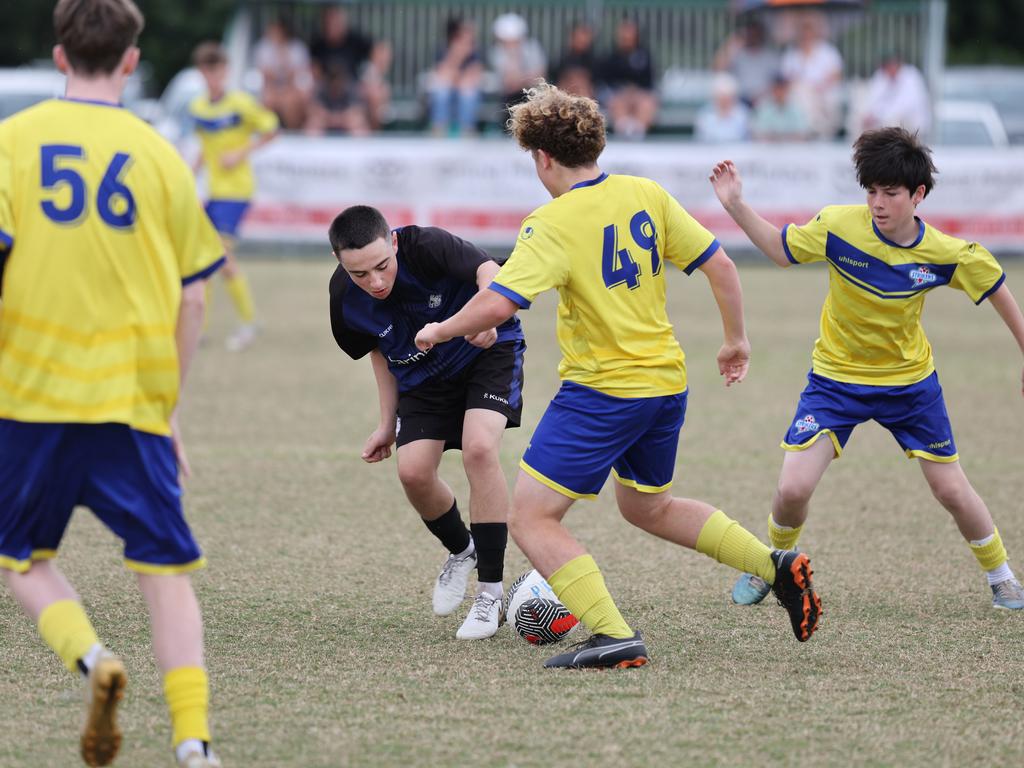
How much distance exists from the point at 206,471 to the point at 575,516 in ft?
6.96

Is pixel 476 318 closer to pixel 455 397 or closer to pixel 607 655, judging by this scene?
pixel 455 397

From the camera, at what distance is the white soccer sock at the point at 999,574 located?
5.32 m

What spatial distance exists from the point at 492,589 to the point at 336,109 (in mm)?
14462

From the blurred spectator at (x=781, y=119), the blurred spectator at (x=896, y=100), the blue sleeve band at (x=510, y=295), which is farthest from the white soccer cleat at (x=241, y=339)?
the blurred spectator at (x=896, y=100)

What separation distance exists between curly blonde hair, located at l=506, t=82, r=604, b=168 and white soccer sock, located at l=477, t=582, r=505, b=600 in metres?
1.55

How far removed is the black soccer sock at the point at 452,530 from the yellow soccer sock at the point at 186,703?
1825 mm

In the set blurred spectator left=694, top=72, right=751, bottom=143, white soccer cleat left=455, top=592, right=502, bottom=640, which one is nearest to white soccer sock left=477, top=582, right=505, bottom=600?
white soccer cleat left=455, top=592, right=502, bottom=640

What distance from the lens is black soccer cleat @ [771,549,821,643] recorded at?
4.53 metres

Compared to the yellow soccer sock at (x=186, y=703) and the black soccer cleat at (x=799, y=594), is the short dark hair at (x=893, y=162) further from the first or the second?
the yellow soccer sock at (x=186, y=703)

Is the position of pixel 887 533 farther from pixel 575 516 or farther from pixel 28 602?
pixel 28 602

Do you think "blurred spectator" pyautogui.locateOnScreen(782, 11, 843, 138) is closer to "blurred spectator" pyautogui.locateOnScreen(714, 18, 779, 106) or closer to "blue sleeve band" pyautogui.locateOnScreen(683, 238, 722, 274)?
"blurred spectator" pyautogui.locateOnScreen(714, 18, 779, 106)

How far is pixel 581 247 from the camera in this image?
4391 mm

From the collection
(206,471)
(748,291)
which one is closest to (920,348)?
(206,471)

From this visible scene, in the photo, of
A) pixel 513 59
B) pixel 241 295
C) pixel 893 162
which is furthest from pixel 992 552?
pixel 513 59
